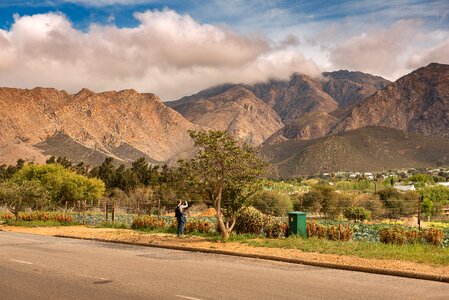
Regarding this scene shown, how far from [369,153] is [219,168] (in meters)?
166

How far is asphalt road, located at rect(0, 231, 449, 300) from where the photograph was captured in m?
11.7

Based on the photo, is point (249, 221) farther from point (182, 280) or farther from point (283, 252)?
point (182, 280)

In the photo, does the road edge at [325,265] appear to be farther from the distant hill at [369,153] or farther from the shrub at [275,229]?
the distant hill at [369,153]

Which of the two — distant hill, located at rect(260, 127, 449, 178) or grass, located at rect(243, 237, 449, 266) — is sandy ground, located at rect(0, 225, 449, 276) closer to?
grass, located at rect(243, 237, 449, 266)

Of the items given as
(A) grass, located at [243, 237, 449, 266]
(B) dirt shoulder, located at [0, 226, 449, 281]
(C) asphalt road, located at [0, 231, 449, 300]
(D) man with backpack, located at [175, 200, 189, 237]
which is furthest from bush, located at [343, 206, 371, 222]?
(C) asphalt road, located at [0, 231, 449, 300]

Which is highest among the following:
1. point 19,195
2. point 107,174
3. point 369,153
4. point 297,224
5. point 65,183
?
point 369,153

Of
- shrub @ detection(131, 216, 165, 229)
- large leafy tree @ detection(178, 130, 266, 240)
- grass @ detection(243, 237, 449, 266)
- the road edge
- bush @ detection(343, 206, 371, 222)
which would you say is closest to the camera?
the road edge

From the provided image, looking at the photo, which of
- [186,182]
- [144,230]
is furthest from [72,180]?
[186,182]

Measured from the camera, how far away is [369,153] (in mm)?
182000

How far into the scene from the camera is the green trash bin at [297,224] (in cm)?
2421

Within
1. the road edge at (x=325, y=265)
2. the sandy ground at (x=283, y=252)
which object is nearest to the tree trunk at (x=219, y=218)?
the sandy ground at (x=283, y=252)

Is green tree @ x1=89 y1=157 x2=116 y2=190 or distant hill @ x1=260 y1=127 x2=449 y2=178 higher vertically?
distant hill @ x1=260 y1=127 x2=449 y2=178

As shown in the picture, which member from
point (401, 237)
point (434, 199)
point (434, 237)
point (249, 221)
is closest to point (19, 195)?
point (249, 221)

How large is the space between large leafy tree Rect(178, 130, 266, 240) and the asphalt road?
4.45 m
